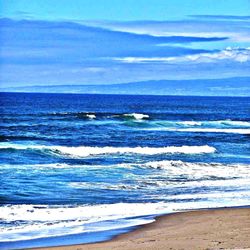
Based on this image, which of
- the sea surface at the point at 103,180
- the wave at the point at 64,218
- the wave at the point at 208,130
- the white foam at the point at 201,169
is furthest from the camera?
the wave at the point at 208,130

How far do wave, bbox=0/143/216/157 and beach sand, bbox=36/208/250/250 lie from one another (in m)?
11.7

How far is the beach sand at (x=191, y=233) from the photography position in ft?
31.0

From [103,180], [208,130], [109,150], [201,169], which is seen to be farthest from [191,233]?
[208,130]

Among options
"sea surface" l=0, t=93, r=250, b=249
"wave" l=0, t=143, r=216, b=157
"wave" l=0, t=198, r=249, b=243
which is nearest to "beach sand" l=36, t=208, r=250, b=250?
"sea surface" l=0, t=93, r=250, b=249

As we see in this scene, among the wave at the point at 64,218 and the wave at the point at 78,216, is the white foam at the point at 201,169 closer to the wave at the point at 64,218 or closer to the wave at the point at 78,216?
the wave at the point at 78,216

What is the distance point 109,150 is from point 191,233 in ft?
47.5

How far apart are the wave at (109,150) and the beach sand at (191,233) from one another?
1170cm

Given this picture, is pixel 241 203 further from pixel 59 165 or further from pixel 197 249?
pixel 59 165

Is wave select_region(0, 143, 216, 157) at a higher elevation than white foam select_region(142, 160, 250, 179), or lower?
higher

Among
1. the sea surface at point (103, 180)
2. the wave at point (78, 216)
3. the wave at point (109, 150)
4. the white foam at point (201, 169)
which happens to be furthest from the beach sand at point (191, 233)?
the wave at point (109, 150)

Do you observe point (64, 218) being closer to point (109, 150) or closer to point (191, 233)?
point (191, 233)

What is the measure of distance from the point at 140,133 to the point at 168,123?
859 cm

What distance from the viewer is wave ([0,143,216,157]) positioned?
2377cm

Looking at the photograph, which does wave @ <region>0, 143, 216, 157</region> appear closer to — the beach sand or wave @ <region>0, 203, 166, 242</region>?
wave @ <region>0, 203, 166, 242</region>
